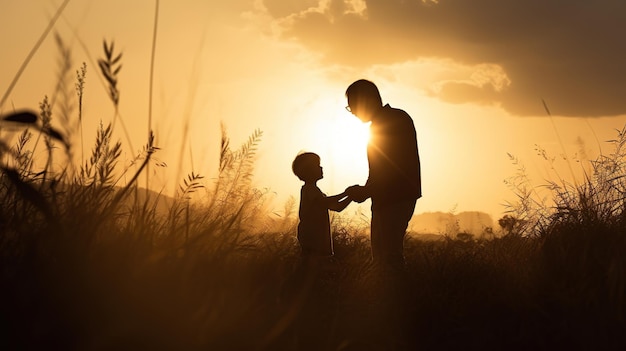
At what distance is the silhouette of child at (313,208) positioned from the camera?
699 centimetres

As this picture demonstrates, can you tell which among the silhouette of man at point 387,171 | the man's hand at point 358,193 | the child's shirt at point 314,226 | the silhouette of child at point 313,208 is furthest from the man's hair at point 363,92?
the child's shirt at point 314,226

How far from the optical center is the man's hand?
6129 mm

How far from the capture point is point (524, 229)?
20.7ft

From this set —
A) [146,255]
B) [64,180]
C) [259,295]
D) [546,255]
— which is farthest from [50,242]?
[546,255]

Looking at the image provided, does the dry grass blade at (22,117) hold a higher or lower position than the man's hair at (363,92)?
lower

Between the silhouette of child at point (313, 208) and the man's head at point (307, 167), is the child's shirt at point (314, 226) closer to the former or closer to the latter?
the silhouette of child at point (313, 208)

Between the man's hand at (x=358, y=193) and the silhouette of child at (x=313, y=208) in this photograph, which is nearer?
the man's hand at (x=358, y=193)

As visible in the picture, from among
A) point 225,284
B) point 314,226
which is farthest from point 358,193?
point 225,284

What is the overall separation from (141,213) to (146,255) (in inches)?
17.0

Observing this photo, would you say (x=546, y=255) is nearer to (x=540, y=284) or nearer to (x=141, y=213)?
(x=540, y=284)

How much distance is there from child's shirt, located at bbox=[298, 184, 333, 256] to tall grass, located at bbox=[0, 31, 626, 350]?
168 centimetres

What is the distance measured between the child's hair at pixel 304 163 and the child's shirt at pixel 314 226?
23 cm

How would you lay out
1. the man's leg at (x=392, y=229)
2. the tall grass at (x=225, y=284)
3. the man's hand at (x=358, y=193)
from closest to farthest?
the tall grass at (x=225, y=284)
the man's leg at (x=392, y=229)
the man's hand at (x=358, y=193)

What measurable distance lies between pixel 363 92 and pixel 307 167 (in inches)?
59.3
